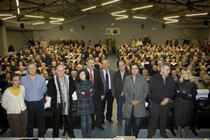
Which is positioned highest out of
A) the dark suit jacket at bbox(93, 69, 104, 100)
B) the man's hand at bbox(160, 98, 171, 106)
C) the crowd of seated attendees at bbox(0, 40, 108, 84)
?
the crowd of seated attendees at bbox(0, 40, 108, 84)

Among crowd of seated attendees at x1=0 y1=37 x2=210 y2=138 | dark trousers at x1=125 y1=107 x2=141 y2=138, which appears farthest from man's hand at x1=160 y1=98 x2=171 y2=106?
crowd of seated attendees at x1=0 y1=37 x2=210 y2=138

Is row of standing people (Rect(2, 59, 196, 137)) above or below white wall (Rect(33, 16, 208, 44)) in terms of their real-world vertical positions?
below

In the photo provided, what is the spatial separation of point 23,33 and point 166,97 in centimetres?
2367

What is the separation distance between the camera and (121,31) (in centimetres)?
2428

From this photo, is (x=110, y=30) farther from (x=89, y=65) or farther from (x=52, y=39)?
(x=89, y=65)

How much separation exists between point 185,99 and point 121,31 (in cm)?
2159

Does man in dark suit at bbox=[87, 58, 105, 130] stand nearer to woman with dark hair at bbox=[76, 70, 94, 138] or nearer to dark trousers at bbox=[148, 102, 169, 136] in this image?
woman with dark hair at bbox=[76, 70, 94, 138]

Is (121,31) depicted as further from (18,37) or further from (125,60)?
(125,60)

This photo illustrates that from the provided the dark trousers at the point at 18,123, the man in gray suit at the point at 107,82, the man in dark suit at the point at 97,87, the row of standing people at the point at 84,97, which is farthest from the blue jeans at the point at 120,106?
the dark trousers at the point at 18,123

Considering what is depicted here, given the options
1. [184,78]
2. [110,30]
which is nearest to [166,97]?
[184,78]

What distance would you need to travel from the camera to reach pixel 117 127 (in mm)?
4438

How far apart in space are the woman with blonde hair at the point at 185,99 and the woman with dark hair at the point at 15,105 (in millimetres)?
2869

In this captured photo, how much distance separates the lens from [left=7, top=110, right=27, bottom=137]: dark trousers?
325 cm

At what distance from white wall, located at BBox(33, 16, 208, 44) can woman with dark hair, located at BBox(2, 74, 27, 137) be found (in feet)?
71.6
